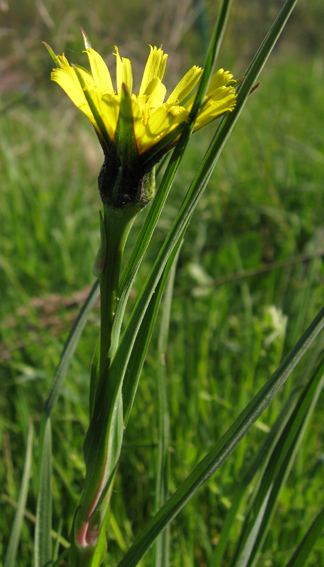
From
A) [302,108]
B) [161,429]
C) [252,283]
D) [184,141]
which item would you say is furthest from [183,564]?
[302,108]

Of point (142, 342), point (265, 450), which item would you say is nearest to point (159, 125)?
point (142, 342)

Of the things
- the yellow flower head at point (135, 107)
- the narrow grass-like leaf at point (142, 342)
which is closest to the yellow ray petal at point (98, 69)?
the yellow flower head at point (135, 107)

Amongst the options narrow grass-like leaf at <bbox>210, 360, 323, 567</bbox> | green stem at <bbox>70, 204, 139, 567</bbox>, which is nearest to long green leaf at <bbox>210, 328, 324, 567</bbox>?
narrow grass-like leaf at <bbox>210, 360, 323, 567</bbox>

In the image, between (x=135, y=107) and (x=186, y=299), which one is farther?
(x=186, y=299)

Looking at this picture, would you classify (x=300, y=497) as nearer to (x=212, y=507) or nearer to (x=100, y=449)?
(x=212, y=507)

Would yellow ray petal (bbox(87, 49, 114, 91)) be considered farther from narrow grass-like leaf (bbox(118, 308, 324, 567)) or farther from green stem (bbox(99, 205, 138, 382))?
narrow grass-like leaf (bbox(118, 308, 324, 567))

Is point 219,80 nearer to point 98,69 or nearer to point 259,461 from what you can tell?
point 98,69

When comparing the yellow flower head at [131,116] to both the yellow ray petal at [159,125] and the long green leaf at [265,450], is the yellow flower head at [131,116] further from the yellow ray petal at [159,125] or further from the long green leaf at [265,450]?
the long green leaf at [265,450]
